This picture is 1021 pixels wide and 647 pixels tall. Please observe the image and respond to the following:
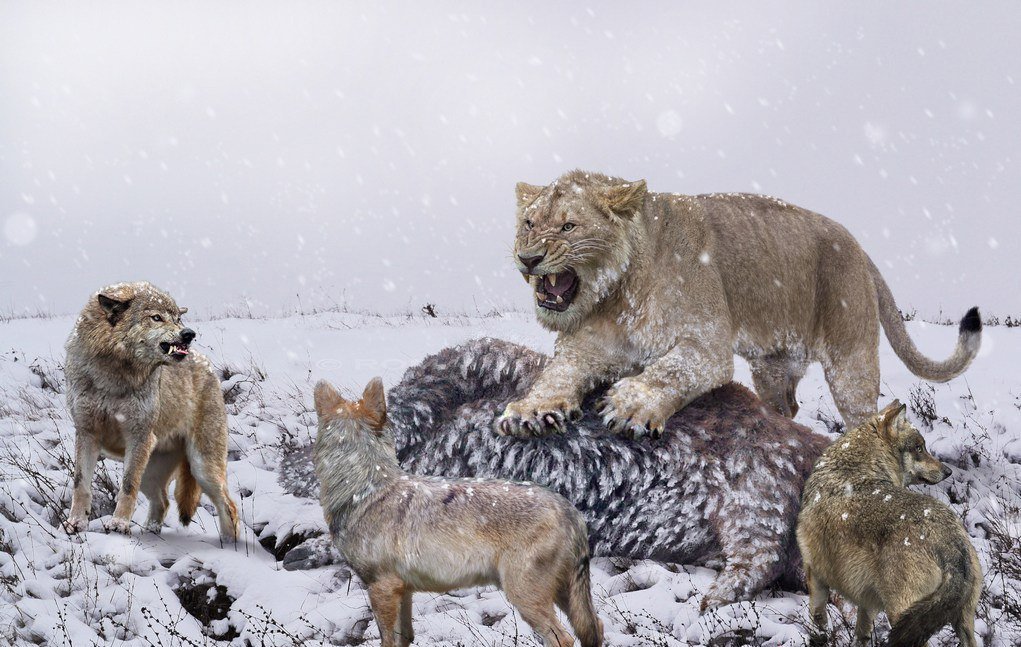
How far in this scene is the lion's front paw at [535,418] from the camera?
17.5ft

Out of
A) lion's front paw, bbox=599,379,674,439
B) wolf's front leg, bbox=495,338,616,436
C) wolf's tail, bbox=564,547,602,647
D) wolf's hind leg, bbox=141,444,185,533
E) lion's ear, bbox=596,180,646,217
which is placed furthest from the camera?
lion's ear, bbox=596,180,646,217

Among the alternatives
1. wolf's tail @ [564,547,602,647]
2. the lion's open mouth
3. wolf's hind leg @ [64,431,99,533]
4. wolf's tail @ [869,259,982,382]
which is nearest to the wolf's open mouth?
wolf's hind leg @ [64,431,99,533]

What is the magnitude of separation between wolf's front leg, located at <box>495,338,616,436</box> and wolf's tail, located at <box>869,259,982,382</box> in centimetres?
292

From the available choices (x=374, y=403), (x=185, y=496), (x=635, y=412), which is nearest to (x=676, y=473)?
(x=635, y=412)

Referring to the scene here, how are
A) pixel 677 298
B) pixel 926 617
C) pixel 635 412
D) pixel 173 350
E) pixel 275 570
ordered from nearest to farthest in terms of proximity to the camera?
pixel 926 617 → pixel 173 350 → pixel 275 570 → pixel 635 412 → pixel 677 298

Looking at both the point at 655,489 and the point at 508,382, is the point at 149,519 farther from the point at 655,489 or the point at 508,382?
the point at 655,489

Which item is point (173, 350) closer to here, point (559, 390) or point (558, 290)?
point (559, 390)

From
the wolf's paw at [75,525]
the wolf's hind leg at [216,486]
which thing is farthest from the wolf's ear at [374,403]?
the wolf's paw at [75,525]

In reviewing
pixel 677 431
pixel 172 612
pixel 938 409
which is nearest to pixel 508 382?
pixel 677 431

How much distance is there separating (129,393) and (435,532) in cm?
228

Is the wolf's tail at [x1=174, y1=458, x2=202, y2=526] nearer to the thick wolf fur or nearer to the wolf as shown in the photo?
the thick wolf fur

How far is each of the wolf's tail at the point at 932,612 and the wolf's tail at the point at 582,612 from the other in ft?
3.70

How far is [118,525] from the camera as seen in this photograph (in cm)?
508

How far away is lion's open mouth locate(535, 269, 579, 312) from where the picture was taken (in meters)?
5.81
